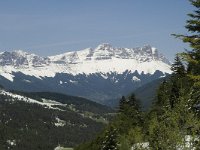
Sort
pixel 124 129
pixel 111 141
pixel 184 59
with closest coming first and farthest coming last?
pixel 184 59 → pixel 111 141 → pixel 124 129

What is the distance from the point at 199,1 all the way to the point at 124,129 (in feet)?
208

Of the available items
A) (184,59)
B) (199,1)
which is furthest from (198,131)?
(199,1)

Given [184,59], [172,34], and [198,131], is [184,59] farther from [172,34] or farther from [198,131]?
[198,131]

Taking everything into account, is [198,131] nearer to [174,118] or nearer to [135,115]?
[174,118]

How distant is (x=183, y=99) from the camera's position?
82.1 feet

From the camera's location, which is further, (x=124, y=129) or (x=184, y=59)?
(x=124, y=129)

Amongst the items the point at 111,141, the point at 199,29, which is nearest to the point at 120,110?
the point at 111,141

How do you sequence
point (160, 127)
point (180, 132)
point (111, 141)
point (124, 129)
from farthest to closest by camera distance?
Answer: 1. point (124, 129)
2. point (111, 141)
3. point (160, 127)
4. point (180, 132)

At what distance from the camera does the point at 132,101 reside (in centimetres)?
9756

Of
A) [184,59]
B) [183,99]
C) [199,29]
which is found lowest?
[183,99]

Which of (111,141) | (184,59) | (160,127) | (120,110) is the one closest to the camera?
(160,127)

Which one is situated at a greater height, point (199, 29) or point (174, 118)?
point (199, 29)

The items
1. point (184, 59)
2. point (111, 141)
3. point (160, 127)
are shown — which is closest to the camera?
point (160, 127)

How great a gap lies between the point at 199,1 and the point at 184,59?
11.2ft
